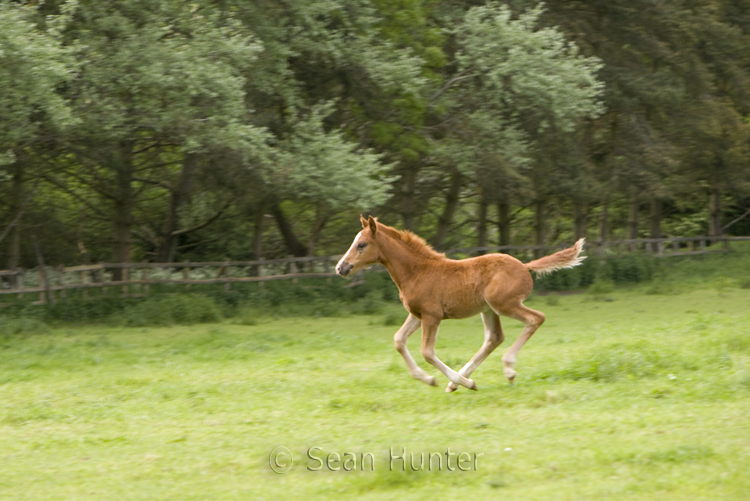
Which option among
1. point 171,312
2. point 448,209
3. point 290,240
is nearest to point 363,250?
point 171,312

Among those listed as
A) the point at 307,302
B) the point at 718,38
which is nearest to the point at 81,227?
the point at 307,302

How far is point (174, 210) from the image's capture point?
21.6 m

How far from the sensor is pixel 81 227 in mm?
21734

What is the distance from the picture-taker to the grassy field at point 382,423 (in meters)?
5.79

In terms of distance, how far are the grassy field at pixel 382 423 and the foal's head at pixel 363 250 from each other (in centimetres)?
140

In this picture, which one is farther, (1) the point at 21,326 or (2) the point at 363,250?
(1) the point at 21,326

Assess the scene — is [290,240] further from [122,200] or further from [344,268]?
[344,268]

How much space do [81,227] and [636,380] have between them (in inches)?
660

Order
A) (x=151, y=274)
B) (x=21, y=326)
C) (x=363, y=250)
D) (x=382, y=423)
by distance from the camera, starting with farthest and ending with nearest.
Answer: (x=151, y=274), (x=21, y=326), (x=363, y=250), (x=382, y=423)

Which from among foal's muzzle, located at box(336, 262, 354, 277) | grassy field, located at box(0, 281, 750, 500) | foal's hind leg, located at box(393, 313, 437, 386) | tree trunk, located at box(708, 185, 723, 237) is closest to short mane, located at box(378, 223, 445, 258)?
foal's muzzle, located at box(336, 262, 354, 277)

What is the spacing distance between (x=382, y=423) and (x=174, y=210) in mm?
15081

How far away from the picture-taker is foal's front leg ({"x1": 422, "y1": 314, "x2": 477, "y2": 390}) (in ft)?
28.0

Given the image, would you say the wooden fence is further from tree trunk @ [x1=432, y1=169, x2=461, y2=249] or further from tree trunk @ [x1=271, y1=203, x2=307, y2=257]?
tree trunk @ [x1=271, y1=203, x2=307, y2=257]

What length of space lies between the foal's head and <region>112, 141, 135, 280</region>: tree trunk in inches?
411
